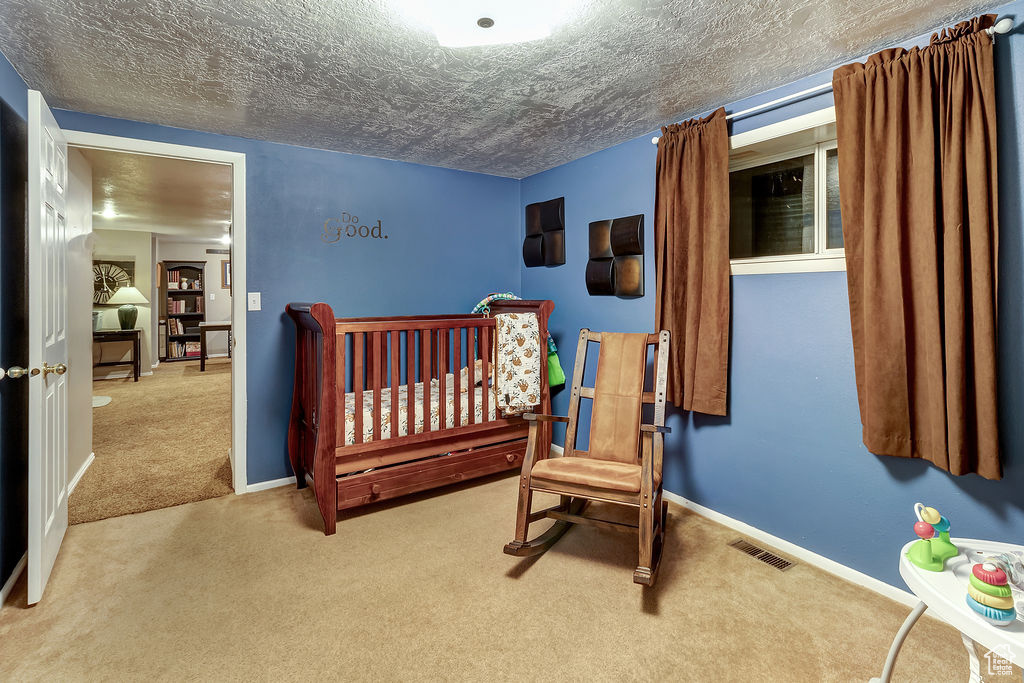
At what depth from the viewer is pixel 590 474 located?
211cm

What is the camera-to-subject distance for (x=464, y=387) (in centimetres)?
323

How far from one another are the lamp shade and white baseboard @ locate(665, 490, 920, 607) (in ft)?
25.3

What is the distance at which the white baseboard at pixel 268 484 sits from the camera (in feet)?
→ 9.86

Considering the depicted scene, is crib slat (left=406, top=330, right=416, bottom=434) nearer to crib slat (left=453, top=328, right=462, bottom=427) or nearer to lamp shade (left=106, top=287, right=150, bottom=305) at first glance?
crib slat (left=453, top=328, right=462, bottom=427)

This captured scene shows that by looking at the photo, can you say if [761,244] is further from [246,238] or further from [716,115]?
[246,238]

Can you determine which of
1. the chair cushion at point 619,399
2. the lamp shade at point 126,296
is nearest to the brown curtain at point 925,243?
the chair cushion at point 619,399

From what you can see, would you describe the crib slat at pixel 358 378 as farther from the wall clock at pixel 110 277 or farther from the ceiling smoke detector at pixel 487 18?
the wall clock at pixel 110 277

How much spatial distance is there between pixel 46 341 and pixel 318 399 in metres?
1.09

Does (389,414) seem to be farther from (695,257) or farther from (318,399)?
(695,257)

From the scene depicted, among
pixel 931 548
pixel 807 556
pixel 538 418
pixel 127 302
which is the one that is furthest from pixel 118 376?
pixel 931 548

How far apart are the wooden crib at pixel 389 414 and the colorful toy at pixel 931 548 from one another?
6.50ft

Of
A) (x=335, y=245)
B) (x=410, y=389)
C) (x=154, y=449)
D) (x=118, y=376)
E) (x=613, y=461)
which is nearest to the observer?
(x=613, y=461)

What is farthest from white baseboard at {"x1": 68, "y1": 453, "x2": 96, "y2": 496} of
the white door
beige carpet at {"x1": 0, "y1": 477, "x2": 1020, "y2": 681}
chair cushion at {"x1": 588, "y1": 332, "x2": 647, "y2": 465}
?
chair cushion at {"x1": 588, "y1": 332, "x2": 647, "y2": 465}

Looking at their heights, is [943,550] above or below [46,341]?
below
